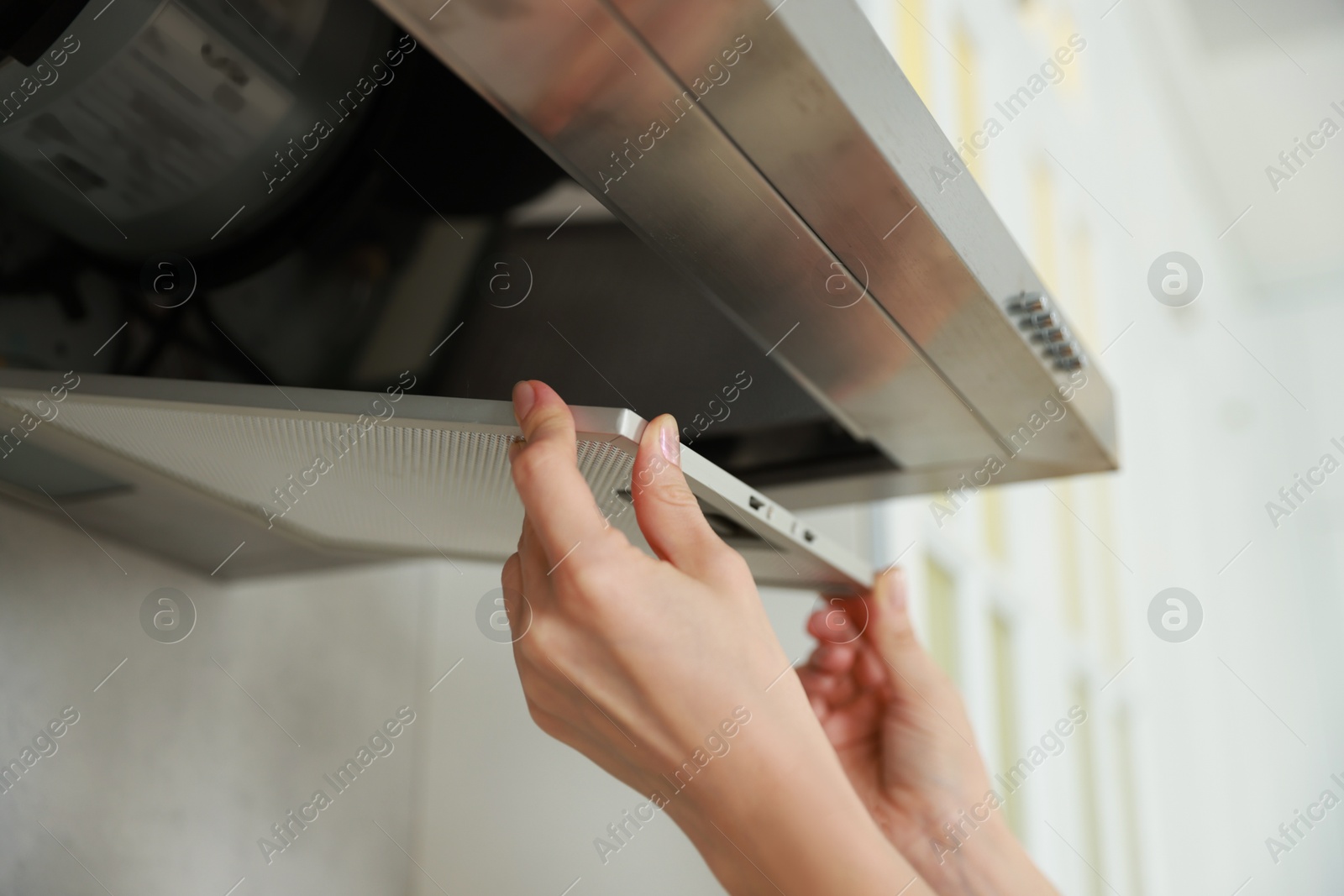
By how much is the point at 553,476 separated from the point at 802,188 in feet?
0.58

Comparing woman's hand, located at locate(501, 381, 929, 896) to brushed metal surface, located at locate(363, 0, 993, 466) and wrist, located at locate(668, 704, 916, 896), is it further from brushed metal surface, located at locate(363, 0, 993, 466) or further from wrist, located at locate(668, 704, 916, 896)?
brushed metal surface, located at locate(363, 0, 993, 466)

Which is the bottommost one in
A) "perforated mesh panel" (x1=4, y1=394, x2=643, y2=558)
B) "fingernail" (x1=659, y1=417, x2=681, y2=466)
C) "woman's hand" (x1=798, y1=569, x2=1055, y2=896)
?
"woman's hand" (x1=798, y1=569, x2=1055, y2=896)

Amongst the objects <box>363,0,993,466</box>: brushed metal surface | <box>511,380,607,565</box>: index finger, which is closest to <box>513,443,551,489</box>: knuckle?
<box>511,380,607,565</box>: index finger

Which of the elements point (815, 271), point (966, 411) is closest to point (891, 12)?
point (966, 411)

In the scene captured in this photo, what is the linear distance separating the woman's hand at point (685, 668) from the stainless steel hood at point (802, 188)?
0.39 ft

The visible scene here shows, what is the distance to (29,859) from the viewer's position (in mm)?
665

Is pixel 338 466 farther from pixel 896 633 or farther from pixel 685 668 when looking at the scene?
pixel 896 633

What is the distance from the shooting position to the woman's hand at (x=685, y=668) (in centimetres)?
42

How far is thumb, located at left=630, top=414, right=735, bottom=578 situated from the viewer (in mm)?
434

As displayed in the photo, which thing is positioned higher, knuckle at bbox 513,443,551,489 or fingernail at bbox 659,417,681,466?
knuckle at bbox 513,443,551,489

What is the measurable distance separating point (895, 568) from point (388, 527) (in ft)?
1.34

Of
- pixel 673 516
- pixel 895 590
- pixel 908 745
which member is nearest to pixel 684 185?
pixel 673 516

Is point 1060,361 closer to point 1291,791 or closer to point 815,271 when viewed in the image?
point 815,271

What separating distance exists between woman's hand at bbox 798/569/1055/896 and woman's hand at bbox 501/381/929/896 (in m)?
0.35
